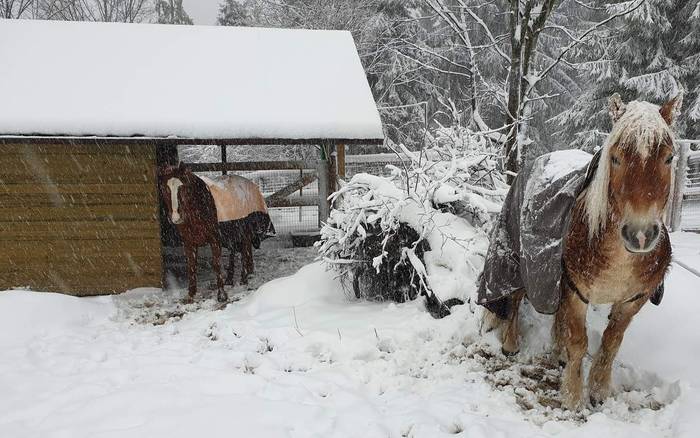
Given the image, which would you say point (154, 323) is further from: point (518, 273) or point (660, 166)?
point (660, 166)

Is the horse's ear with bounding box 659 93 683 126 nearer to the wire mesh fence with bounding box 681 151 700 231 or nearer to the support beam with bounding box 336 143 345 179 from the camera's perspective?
the support beam with bounding box 336 143 345 179

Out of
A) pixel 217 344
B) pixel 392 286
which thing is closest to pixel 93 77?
pixel 217 344

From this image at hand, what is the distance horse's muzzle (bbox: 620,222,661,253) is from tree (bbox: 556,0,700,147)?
11.7 m

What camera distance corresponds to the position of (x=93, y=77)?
259 inches

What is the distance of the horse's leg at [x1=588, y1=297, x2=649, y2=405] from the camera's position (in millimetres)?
2684

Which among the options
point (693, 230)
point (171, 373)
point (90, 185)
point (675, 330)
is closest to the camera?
point (675, 330)

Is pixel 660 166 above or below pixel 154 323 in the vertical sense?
above

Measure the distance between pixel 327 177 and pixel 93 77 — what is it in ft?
12.6

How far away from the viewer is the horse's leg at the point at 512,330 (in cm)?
354

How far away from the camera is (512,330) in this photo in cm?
357

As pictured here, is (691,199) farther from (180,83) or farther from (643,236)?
(180,83)

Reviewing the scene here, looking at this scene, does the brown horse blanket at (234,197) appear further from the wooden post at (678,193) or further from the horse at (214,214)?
the wooden post at (678,193)

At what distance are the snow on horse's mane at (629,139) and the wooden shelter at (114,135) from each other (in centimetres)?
387

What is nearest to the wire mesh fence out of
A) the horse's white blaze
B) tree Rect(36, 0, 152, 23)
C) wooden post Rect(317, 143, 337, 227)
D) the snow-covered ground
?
the snow-covered ground
